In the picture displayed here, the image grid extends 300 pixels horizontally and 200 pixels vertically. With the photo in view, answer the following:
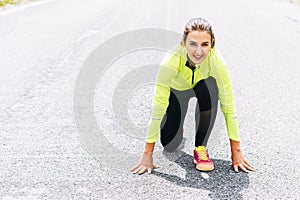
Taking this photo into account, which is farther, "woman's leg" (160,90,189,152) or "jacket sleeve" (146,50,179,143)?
"woman's leg" (160,90,189,152)

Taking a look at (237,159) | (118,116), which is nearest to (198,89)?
(237,159)

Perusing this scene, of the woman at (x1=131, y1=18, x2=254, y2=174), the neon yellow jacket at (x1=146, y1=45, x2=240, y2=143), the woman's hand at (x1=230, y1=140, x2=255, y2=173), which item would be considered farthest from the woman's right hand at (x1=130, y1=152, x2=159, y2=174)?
the woman's hand at (x1=230, y1=140, x2=255, y2=173)

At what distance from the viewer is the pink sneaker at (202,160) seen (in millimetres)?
3154

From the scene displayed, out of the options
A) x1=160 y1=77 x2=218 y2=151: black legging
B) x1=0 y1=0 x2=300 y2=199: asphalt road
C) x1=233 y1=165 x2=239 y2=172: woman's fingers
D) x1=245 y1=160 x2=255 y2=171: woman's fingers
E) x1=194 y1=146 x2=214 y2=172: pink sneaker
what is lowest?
x1=0 y1=0 x2=300 y2=199: asphalt road

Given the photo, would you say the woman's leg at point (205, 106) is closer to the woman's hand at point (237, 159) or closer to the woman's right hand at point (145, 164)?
the woman's hand at point (237, 159)

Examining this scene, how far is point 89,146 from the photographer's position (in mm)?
3605

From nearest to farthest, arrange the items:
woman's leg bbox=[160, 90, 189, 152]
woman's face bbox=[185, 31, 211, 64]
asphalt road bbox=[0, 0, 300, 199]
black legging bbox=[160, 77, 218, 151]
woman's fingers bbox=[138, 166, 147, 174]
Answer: woman's face bbox=[185, 31, 211, 64]
asphalt road bbox=[0, 0, 300, 199]
woman's fingers bbox=[138, 166, 147, 174]
black legging bbox=[160, 77, 218, 151]
woman's leg bbox=[160, 90, 189, 152]

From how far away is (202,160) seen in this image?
3.21m

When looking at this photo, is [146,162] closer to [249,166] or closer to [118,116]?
[249,166]

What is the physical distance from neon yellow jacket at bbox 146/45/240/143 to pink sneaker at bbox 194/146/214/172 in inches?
9.1

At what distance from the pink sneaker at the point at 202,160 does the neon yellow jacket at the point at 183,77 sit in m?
0.23

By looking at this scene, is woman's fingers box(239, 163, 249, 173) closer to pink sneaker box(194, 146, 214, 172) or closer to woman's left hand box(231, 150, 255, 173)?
woman's left hand box(231, 150, 255, 173)

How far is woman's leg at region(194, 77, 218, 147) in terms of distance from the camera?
10.6 ft

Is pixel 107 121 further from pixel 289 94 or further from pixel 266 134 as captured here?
pixel 289 94
